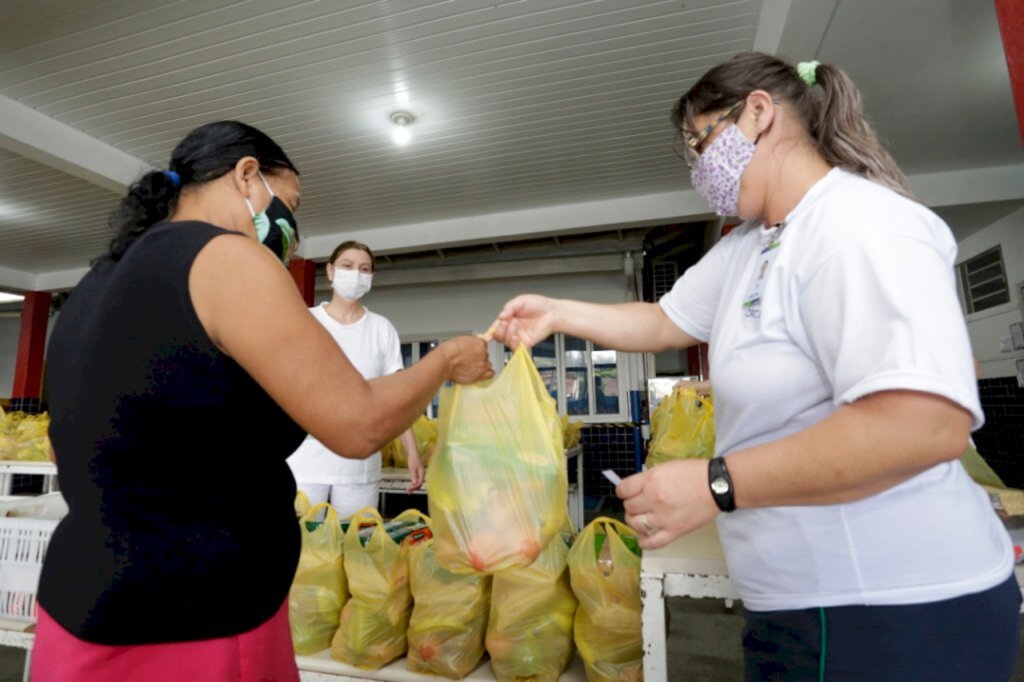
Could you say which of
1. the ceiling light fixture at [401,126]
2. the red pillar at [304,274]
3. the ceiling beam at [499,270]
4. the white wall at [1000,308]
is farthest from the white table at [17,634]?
the white wall at [1000,308]

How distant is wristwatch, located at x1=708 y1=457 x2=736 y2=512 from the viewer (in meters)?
0.61

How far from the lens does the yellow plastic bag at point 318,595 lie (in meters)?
1.58

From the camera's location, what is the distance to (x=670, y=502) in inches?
25.1

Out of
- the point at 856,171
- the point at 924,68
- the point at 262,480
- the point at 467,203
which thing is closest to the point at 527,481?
the point at 262,480

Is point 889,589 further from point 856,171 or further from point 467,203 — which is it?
point 467,203

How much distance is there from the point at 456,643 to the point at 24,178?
6.00 metres

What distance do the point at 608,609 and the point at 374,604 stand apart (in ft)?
2.17

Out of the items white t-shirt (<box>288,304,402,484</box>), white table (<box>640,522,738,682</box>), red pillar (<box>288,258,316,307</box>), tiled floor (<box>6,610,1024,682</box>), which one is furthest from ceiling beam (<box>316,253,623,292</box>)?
white table (<box>640,522,738,682</box>)

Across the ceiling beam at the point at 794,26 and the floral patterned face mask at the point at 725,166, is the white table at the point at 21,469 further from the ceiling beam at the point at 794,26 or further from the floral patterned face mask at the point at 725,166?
the ceiling beam at the point at 794,26

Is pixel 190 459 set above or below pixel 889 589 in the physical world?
above

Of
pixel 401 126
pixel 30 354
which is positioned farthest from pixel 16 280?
pixel 401 126

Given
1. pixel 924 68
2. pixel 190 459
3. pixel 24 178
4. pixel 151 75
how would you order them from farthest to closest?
pixel 24 178 < pixel 151 75 < pixel 924 68 < pixel 190 459

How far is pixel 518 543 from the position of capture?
3.25 feet

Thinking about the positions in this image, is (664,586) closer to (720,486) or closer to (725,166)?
(720,486)
